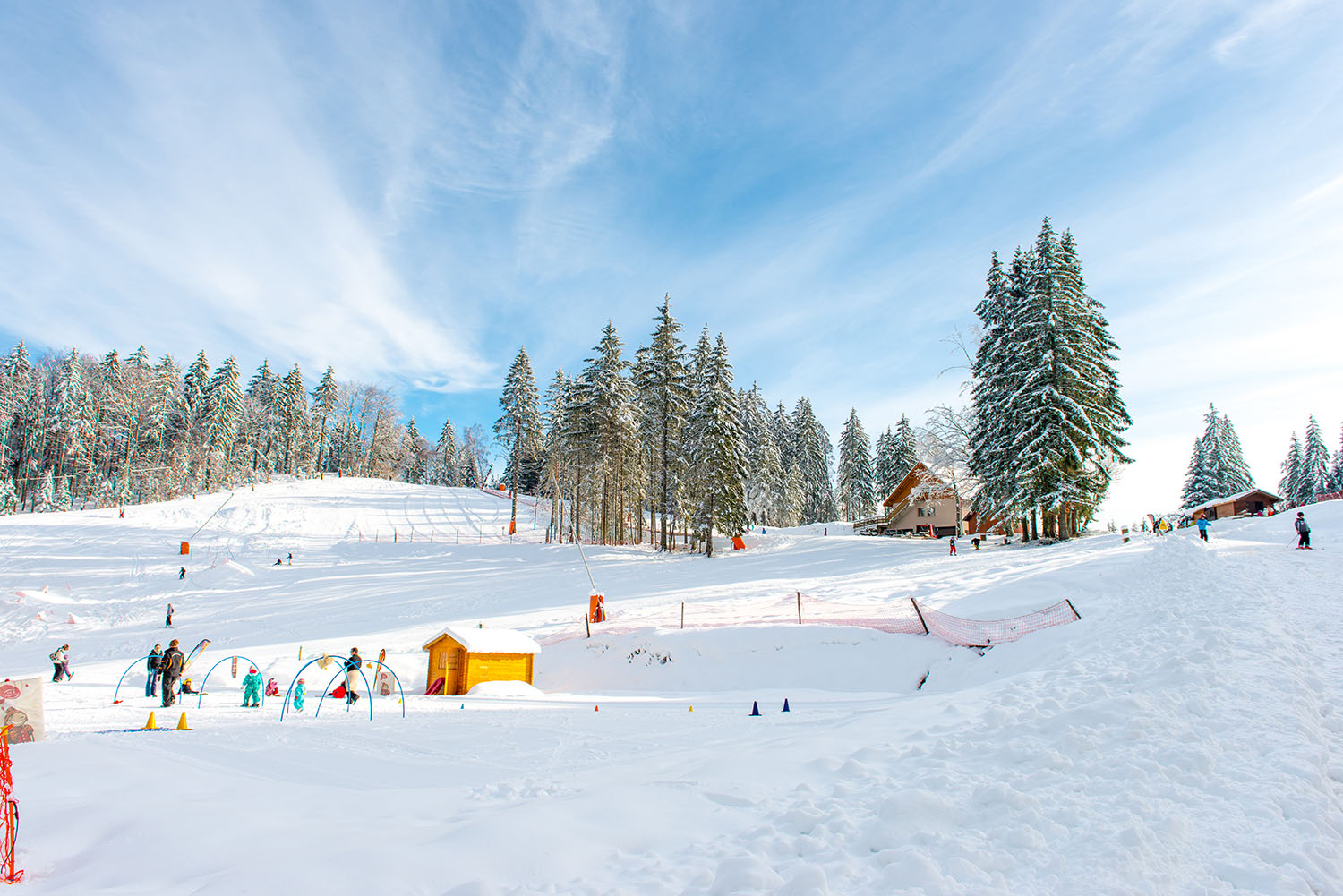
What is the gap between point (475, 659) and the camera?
59.2 feet

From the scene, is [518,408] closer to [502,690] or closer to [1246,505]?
[502,690]

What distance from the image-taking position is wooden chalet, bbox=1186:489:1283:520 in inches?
1984

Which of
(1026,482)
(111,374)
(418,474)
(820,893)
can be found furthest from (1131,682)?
(418,474)

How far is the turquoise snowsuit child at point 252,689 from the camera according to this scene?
14656 millimetres

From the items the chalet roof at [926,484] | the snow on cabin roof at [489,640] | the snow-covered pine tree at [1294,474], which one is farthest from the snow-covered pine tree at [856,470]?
the snow on cabin roof at [489,640]

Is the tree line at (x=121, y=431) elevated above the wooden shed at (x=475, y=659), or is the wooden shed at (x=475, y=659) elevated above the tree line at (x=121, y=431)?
the tree line at (x=121, y=431)

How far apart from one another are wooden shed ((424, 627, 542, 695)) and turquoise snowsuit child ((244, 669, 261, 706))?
4584 mm

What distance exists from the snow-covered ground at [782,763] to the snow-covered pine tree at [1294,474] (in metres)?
56.6

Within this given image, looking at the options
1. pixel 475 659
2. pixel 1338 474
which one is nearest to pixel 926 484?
pixel 475 659

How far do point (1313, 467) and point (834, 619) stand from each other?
237ft

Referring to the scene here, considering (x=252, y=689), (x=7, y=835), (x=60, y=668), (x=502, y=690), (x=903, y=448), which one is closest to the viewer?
(x=7, y=835)

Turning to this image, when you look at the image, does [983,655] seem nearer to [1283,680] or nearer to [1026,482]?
[1283,680]

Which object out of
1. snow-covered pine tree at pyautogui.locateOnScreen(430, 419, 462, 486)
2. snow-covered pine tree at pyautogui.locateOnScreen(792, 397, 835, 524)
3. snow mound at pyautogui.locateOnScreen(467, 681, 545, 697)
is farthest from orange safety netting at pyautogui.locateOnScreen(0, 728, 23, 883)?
snow-covered pine tree at pyautogui.locateOnScreen(430, 419, 462, 486)

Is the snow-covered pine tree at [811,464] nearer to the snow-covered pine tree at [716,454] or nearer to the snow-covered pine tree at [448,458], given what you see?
the snow-covered pine tree at [716,454]
